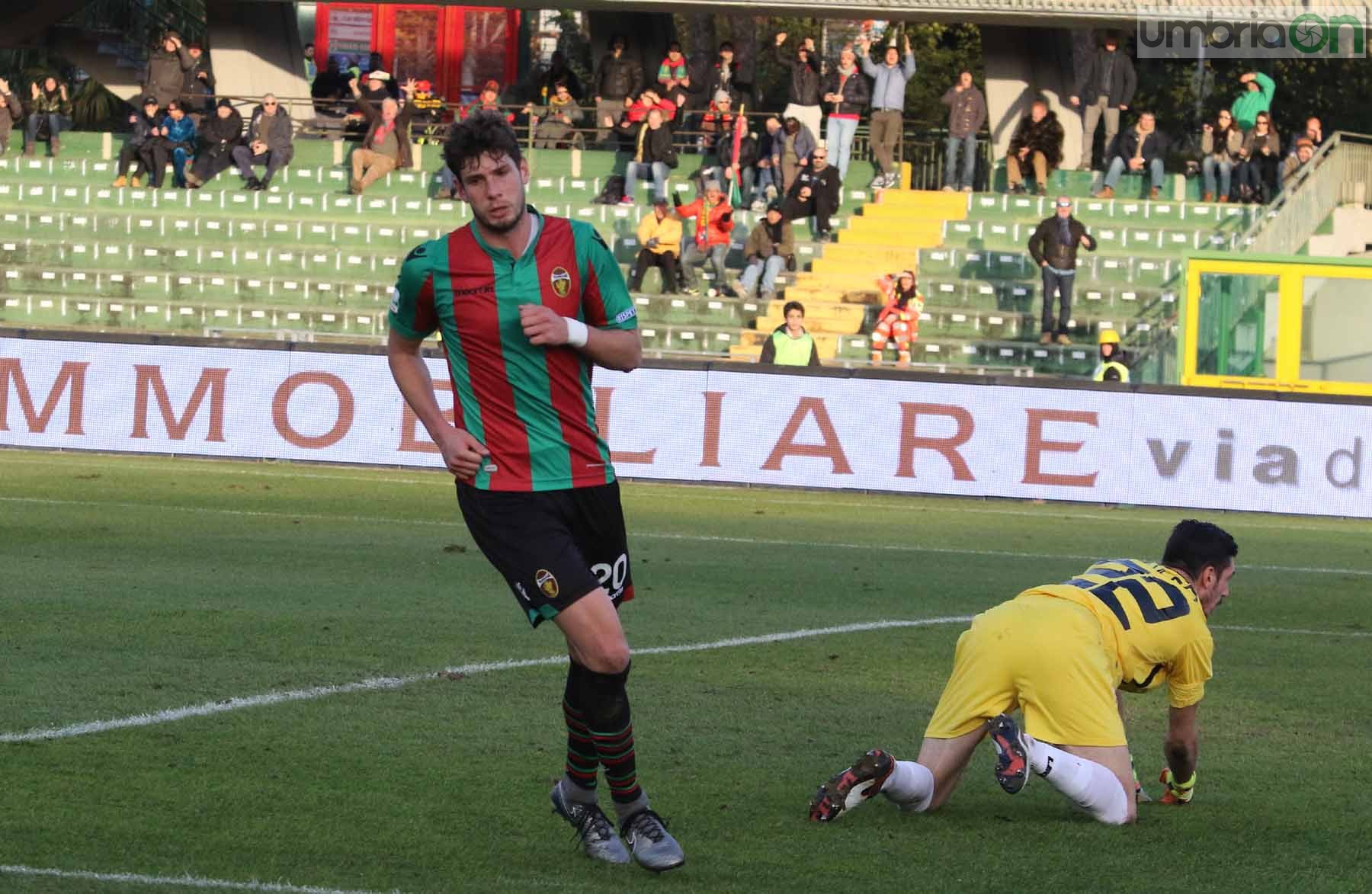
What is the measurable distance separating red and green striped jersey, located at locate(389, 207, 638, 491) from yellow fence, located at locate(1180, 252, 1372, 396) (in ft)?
62.0

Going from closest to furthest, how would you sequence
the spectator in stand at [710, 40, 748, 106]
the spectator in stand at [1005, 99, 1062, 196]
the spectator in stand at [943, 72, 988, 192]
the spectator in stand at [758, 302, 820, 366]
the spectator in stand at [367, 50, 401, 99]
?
1. the spectator in stand at [758, 302, 820, 366]
2. the spectator in stand at [943, 72, 988, 192]
3. the spectator in stand at [1005, 99, 1062, 196]
4. the spectator in stand at [710, 40, 748, 106]
5. the spectator in stand at [367, 50, 401, 99]

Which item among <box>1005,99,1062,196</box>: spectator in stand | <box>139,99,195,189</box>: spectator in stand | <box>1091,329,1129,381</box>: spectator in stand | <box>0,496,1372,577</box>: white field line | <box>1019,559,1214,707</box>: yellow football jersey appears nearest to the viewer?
<box>1019,559,1214,707</box>: yellow football jersey

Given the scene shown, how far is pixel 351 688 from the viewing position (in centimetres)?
838

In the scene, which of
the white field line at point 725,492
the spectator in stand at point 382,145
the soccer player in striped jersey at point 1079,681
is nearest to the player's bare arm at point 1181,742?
the soccer player in striped jersey at point 1079,681

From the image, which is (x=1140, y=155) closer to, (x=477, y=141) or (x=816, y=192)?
(x=816, y=192)

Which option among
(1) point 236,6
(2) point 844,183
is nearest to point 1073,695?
(2) point 844,183

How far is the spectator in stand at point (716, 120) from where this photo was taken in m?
31.1

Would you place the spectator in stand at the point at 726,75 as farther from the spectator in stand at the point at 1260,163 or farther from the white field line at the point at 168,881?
the white field line at the point at 168,881

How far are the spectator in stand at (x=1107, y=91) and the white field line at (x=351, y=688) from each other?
69.6 feet

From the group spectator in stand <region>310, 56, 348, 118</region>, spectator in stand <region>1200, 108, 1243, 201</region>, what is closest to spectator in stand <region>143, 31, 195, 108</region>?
spectator in stand <region>310, 56, 348, 118</region>

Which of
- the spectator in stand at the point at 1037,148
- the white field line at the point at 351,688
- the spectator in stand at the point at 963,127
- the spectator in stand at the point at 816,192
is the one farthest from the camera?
the spectator in stand at the point at 1037,148

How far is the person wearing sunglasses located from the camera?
31203 millimetres

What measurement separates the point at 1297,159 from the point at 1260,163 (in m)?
0.63

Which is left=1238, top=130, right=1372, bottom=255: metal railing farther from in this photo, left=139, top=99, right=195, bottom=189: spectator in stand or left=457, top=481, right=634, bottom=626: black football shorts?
left=457, top=481, right=634, bottom=626: black football shorts
